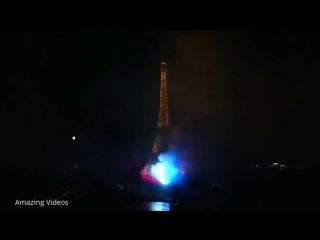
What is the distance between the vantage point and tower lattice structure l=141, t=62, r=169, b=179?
3475 millimetres

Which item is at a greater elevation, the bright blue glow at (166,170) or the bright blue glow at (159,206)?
the bright blue glow at (166,170)

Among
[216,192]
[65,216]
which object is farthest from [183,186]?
[65,216]

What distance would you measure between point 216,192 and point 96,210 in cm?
98

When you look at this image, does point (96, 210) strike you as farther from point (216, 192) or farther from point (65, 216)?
point (216, 192)

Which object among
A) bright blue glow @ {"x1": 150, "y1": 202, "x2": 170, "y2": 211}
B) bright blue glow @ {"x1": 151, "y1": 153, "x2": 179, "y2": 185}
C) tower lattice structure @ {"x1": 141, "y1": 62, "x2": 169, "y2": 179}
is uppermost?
tower lattice structure @ {"x1": 141, "y1": 62, "x2": 169, "y2": 179}

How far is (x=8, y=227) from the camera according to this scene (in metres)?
2.80

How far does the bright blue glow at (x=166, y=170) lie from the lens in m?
3.38

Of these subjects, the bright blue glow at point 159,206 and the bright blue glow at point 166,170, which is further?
the bright blue glow at point 166,170

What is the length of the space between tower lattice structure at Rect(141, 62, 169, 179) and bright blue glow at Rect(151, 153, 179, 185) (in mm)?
71

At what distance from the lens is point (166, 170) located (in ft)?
12.1

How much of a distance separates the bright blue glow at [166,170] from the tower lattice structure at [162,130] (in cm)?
7

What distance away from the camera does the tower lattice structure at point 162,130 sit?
3475mm

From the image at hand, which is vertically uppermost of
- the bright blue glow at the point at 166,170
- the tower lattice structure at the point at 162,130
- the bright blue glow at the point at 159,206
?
the tower lattice structure at the point at 162,130

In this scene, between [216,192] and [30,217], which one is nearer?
[30,217]
